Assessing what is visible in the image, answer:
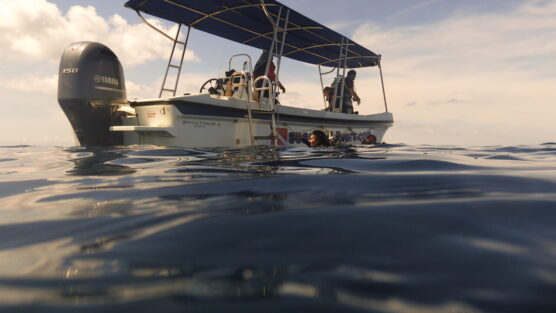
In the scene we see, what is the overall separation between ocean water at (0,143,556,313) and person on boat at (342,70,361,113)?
28.1 ft

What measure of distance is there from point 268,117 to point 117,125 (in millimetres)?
3102

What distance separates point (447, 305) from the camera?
1.86ft

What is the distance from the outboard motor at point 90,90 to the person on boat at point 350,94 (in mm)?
6624

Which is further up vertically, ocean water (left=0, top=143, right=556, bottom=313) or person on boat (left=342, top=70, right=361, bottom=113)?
person on boat (left=342, top=70, right=361, bottom=113)

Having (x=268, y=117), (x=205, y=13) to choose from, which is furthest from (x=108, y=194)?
(x=205, y=13)

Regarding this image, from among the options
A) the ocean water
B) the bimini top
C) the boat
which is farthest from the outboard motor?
the ocean water

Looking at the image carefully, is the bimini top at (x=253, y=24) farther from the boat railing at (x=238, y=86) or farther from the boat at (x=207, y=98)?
the boat railing at (x=238, y=86)

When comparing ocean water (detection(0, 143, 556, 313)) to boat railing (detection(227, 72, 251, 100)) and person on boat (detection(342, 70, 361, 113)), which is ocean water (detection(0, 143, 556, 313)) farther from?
person on boat (detection(342, 70, 361, 113))

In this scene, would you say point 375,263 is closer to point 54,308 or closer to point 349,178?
point 54,308

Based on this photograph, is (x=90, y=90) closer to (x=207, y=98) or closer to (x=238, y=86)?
(x=207, y=98)

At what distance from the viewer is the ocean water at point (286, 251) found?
1.96ft

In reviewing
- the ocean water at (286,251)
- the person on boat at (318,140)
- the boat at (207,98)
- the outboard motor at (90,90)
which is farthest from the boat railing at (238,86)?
the ocean water at (286,251)

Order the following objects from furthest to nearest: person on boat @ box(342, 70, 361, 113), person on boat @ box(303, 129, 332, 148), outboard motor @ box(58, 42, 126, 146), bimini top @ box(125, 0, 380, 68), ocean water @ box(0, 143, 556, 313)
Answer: person on boat @ box(342, 70, 361, 113) → bimini top @ box(125, 0, 380, 68) → person on boat @ box(303, 129, 332, 148) → outboard motor @ box(58, 42, 126, 146) → ocean water @ box(0, 143, 556, 313)

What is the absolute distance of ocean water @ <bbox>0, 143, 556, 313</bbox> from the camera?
60 cm
